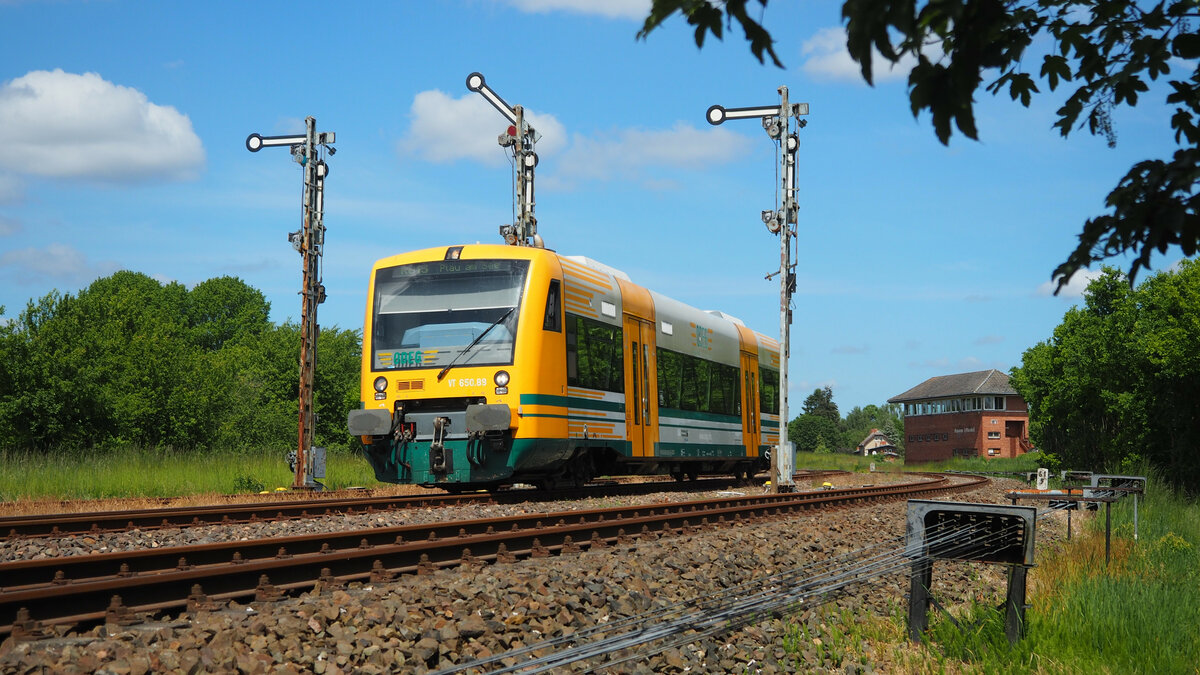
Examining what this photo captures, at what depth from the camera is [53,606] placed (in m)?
5.64

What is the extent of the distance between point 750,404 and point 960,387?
76.7 metres

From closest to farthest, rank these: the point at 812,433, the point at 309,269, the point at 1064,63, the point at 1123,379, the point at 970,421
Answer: the point at 1064,63, the point at 309,269, the point at 1123,379, the point at 970,421, the point at 812,433

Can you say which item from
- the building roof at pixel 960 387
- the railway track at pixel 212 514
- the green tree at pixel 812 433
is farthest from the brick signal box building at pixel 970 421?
the railway track at pixel 212 514

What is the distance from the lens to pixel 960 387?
94375mm

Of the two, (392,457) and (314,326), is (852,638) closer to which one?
(392,457)

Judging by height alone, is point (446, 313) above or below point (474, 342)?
above

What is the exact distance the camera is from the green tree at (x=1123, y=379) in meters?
35.1

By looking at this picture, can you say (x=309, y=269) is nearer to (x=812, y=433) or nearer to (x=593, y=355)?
(x=593, y=355)

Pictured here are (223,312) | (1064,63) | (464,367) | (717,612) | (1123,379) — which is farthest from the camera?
(223,312)

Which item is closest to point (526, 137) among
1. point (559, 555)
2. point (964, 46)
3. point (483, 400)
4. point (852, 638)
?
point (483, 400)

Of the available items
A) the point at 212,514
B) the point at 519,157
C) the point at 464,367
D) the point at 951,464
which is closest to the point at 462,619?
the point at 212,514

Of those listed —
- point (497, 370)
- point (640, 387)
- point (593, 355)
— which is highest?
point (593, 355)

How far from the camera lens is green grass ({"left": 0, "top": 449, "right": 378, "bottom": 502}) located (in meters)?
17.0

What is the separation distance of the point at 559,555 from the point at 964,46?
697 centimetres
